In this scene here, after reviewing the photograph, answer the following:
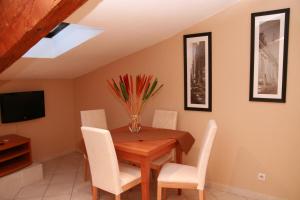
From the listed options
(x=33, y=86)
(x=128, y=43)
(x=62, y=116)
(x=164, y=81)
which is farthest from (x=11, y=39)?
(x=62, y=116)

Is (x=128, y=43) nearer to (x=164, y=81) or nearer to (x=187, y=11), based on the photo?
(x=164, y=81)

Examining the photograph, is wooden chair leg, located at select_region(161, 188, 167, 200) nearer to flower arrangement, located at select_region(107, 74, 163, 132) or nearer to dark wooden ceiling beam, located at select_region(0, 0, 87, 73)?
flower arrangement, located at select_region(107, 74, 163, 132)

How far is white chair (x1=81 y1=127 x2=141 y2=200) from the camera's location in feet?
7.27

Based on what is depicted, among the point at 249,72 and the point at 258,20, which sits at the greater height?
the point at 258,20

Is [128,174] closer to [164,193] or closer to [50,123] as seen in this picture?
[164,193]

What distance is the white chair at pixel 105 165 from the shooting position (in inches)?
87.2

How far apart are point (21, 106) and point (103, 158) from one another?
205 centimetres

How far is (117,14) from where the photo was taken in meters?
2.28

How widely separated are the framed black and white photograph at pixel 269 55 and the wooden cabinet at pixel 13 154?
9.81ft

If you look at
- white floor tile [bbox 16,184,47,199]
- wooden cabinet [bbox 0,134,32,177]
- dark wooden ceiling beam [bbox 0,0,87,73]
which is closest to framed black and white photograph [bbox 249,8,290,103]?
dark wooden ceiling beam [bbox 0,0,87,73]

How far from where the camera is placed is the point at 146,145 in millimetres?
2494

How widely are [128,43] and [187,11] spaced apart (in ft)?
3.10

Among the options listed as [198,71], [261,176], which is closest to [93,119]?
[198,71]

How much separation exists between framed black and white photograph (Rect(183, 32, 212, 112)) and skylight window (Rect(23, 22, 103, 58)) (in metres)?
1.20
